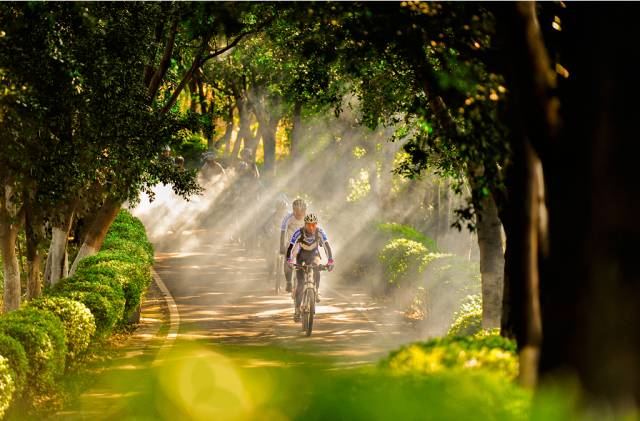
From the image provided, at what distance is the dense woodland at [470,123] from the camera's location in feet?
22.0

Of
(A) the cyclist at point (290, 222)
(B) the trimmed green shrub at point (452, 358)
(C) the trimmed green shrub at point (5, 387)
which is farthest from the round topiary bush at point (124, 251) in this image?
(B) the trimmed green shrub at point (452, 358)

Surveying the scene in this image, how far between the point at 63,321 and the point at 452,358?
662cm

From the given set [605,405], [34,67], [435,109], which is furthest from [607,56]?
[34,67]

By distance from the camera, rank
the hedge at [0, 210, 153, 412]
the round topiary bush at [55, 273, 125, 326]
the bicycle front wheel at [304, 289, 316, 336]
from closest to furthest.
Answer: the hedge at [0, 210, 153, 412]
the round topiary bush at [55, 273, 125, 326]
the bicycle front wheel at [304, 289, 316, 336]

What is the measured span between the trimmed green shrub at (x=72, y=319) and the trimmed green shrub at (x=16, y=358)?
2011 mm

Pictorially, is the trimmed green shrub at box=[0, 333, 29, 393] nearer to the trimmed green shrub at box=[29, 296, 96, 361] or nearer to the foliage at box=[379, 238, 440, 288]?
the trimmed green shrub at box=[29, 296, 96, 361]

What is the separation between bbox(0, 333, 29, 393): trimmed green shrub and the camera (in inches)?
389

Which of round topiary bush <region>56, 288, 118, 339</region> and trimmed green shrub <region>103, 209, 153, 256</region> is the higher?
trimmed green shrub <region>103, 209, 153, 256</region>

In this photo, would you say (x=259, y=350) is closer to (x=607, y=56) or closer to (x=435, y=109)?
(x=435, y=109)

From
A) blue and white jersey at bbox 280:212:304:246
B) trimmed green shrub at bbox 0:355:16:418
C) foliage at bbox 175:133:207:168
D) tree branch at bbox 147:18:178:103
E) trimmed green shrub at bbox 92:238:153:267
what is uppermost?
foliage at bbox 175:133:207:168

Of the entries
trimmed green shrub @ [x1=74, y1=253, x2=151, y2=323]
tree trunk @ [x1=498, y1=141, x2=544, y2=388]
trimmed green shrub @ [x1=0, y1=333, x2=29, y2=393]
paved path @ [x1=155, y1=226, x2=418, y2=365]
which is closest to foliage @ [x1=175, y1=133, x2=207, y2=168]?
paved path @ [x1=155, y1=226, x2=418, y2=365]

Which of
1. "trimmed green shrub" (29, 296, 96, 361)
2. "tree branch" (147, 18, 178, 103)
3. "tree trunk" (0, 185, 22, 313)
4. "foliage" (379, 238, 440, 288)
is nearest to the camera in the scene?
"trimmed green shrub" (29, 296, 96, 361)

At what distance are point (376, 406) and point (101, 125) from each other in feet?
26.9

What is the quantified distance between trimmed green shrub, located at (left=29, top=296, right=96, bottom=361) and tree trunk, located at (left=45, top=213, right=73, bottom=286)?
460 cm
